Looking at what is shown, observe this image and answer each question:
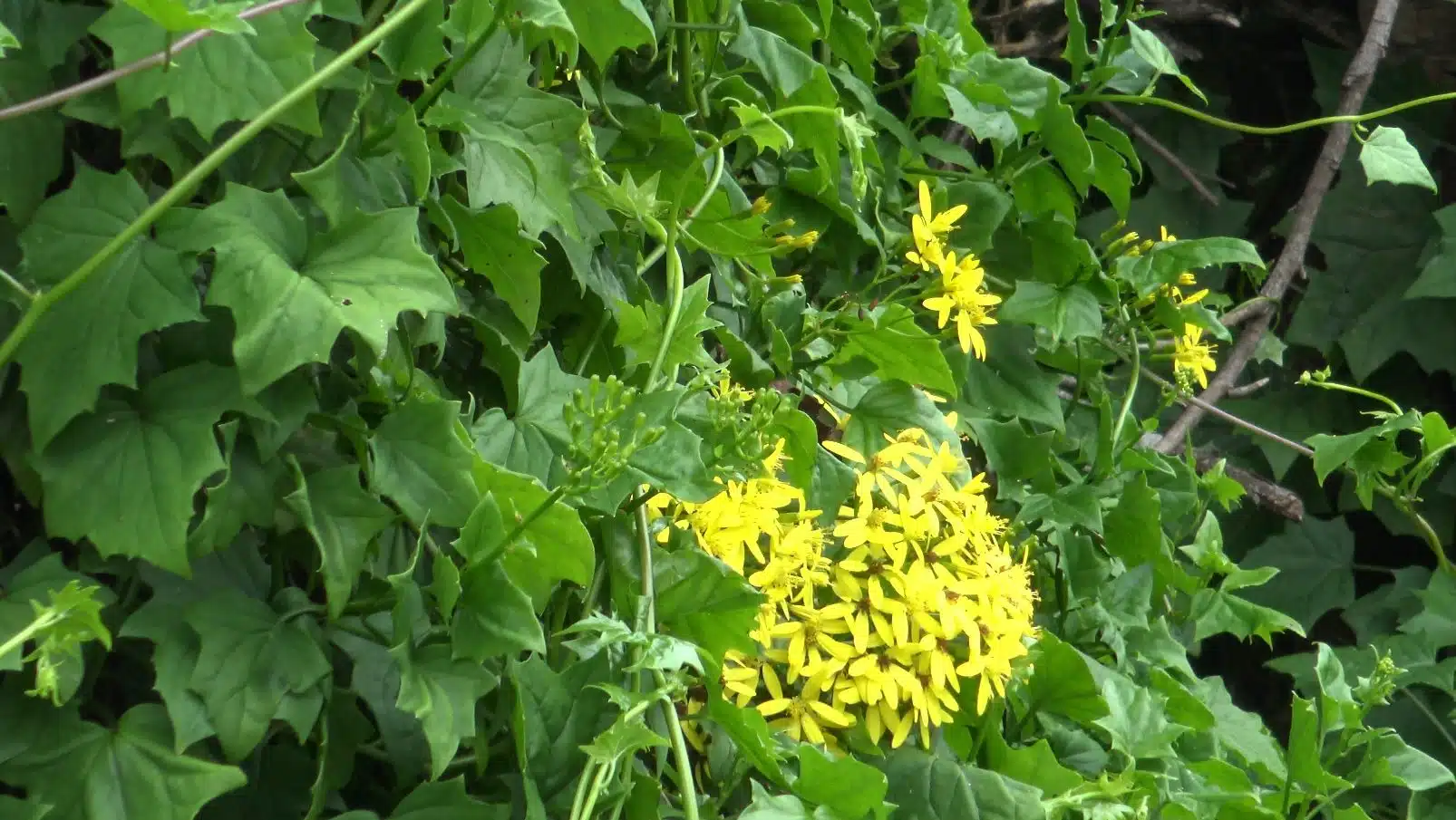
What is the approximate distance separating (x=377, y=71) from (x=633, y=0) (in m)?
0.18

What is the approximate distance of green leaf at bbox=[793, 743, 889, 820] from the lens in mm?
791

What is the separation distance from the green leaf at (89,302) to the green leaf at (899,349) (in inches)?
23.6

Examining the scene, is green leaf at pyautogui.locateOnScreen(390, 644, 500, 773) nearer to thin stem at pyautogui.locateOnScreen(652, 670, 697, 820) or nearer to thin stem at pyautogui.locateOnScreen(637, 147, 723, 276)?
thin stem at pyautogui.locateOnScreen(652, 670, 697, 820)

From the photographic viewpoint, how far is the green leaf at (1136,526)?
1.27m

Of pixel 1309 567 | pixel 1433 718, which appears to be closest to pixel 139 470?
pixel 1433 718

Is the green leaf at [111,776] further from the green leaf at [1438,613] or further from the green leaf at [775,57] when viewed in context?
the green leaf at [1438,613]

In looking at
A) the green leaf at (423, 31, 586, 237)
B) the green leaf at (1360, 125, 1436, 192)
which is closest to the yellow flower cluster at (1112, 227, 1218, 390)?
the green leaf at (1360, 125, 1436, 192)

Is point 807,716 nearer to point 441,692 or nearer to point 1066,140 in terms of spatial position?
point 441,692

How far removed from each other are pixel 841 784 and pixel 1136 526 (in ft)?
1.99

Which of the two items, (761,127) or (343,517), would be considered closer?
(343,517)

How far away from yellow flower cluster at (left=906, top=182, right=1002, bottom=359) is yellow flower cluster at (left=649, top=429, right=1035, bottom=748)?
246 millimetres

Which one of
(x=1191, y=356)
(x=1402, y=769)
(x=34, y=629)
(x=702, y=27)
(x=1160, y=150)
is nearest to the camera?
(x=34, y=629)

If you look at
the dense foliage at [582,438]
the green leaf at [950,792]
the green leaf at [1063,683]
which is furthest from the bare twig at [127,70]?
the green leaf at [1063,683]

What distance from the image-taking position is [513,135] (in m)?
0.83
